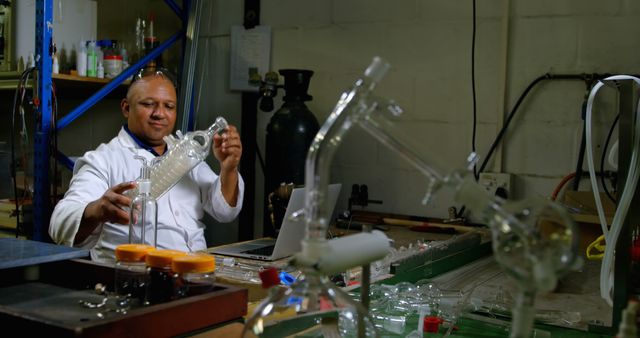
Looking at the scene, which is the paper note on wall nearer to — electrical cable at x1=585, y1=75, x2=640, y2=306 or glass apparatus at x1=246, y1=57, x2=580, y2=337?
electrical cable at x1=585, y1=75, x2=640, y2=306

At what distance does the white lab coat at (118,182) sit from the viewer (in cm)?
229

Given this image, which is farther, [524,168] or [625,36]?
[524,168]

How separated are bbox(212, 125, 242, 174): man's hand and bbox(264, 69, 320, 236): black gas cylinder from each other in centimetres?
55

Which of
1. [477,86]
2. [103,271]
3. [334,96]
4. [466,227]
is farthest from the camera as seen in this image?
[334,96]

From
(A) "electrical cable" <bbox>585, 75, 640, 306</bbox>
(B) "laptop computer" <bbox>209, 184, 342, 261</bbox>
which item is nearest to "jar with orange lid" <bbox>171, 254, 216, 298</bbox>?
(B) "laptop computer" <bbox>209, 184, 342, 261</bbox>

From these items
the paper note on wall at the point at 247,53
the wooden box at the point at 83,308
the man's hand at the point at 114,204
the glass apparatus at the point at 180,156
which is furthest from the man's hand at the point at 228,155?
the wooden box at the point at 83,308

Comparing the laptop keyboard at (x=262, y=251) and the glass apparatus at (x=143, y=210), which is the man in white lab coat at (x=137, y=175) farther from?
the laptop keyboard at (x=262, y=251)

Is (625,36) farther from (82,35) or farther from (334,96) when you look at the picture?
(82,35)

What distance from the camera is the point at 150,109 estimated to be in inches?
104

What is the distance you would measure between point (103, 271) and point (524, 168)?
6.80 ft

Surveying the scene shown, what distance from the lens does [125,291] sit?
4.08 feet

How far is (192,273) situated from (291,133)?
1.94 m

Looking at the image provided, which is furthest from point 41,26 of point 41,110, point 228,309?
point 228,309

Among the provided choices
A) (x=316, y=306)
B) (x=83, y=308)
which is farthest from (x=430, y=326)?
(x=83, y=308)
